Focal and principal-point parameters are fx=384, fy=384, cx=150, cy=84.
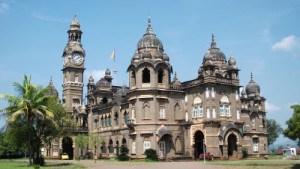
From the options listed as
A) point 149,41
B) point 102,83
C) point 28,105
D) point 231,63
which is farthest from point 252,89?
point 28,105

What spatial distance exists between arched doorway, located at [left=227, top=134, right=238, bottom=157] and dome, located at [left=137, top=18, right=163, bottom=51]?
1586cm

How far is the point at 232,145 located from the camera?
170 ft

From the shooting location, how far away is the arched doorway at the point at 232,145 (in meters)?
51.0

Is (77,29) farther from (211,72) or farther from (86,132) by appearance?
(211,72)

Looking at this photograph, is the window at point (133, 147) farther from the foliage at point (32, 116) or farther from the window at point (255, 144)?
the window at point (255, 144)

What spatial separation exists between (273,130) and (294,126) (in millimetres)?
76770

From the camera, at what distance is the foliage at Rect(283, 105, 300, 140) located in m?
28.9

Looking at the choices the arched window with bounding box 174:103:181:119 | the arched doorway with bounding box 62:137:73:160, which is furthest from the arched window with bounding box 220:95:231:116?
the arched doorway with bounding box 62:137:73:160

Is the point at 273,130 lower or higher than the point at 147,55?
lower

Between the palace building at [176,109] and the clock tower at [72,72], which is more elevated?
the clock tower at [72,72]

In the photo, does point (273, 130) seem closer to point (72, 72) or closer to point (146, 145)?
point (72, 72)

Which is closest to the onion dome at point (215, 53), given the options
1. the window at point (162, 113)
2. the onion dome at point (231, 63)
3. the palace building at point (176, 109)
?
the palace building at point (176, 109)

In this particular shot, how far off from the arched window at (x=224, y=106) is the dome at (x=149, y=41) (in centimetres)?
1155

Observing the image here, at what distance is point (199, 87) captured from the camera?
5141 centimetres
